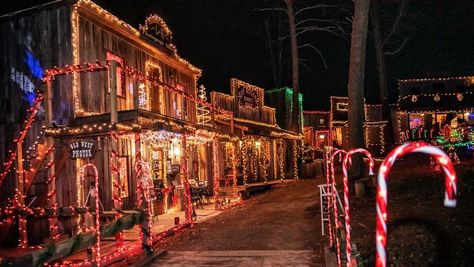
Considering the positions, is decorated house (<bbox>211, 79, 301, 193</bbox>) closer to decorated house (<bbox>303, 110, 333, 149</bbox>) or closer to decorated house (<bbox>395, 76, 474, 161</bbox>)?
decorated house (<bbox>303, 110, 333, 149</bbox>)

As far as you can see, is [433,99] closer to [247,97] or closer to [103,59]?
[247,97]

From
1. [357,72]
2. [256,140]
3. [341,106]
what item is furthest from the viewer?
[341,106]

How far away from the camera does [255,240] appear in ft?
35.4

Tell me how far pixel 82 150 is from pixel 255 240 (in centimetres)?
494

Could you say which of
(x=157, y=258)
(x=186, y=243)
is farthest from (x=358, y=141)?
(x=157, y=258)

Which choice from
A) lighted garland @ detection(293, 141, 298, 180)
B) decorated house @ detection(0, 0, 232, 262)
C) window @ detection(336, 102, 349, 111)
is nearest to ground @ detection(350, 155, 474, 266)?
decorated house @ detection(0, 0, 232, 262)

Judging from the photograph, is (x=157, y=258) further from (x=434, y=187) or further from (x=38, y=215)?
(x=434, y=187)

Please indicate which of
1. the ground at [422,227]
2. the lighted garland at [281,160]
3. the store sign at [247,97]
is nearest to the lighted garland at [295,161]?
the lighted garland at [281,160]

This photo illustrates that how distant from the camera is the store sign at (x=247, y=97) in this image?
81.8ft

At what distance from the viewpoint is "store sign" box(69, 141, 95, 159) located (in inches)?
459

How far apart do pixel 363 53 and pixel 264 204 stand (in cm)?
646

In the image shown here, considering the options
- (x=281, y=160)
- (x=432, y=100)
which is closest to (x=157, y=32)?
(x=281, y=160)

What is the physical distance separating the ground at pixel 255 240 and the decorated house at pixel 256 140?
6.41 metres

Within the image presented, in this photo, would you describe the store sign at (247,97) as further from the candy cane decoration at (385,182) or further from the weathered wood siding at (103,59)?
the candy cane decoration at (385,182)
